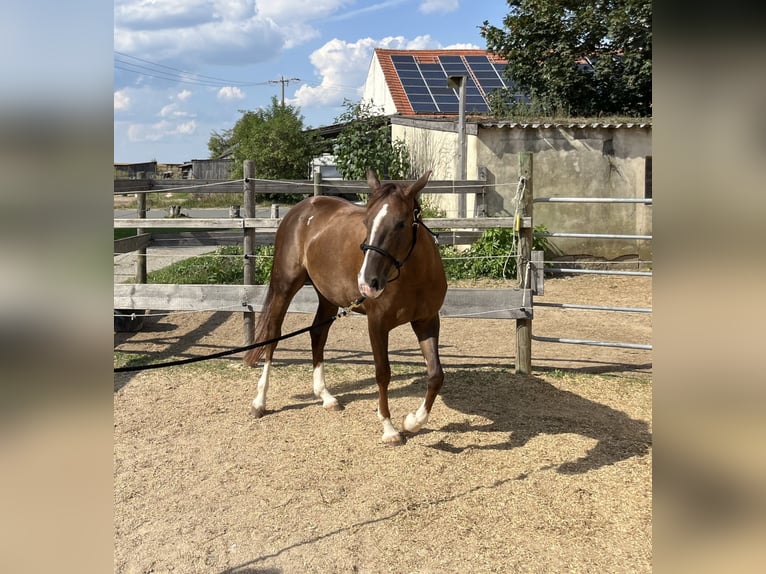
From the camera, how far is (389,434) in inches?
163

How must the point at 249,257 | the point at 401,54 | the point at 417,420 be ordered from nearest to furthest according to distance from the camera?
1. the point at 417,420
2. the point at 249,257
3. the point at 401,54

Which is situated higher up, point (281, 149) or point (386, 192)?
point (281, 149)

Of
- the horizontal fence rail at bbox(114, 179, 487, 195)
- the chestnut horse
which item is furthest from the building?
the chestnut horse

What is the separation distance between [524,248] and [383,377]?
2.09 metres

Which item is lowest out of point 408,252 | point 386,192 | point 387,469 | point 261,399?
point 387,469

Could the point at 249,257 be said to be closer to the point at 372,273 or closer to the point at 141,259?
the point at 141,259

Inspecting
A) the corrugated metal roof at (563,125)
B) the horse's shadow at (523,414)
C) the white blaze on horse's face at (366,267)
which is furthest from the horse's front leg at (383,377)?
the corrugated metal roof at (563,125)

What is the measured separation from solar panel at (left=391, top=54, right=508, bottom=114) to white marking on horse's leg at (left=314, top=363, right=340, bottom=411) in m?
14.7

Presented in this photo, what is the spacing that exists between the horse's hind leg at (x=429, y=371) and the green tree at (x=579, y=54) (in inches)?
494

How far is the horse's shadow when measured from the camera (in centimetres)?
405

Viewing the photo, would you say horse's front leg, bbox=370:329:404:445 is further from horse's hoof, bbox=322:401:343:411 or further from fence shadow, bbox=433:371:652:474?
horse's hoof, bbox=322:401:343:411

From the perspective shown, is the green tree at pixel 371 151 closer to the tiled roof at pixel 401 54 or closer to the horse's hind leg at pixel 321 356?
the tiled roof at pixel 401 54

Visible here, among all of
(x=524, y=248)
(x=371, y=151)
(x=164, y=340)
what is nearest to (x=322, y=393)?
(x=524, y=248)

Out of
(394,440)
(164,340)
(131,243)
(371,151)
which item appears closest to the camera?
(394,440)
